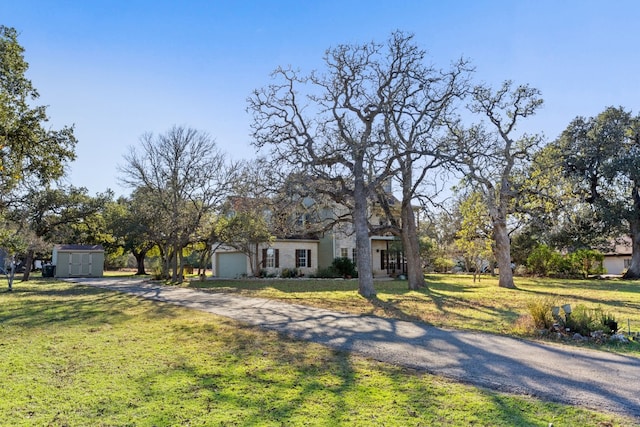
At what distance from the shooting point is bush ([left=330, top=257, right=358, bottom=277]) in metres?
31.4

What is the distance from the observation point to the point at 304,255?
32.9 meters

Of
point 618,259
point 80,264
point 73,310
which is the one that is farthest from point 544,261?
point 80,264

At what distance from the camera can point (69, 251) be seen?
35.7 metres

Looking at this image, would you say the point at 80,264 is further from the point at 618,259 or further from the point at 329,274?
the point at 618,259

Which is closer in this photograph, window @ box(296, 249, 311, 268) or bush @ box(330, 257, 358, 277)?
bush @ box(330, 257, 358, 277)

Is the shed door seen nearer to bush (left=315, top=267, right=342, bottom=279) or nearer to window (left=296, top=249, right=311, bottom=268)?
window (left=296, top=249, right=311, bottom=268)

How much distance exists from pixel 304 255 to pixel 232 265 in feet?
18.7

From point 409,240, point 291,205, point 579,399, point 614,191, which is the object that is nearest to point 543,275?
point 614,191

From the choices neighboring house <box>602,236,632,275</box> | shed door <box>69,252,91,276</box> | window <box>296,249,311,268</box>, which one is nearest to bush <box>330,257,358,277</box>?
window <box>296,249,311,268</box>

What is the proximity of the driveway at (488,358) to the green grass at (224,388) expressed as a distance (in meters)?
0.44

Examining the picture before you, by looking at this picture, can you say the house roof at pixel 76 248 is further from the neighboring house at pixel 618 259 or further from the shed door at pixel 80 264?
the neighboring house at pixel 618 259

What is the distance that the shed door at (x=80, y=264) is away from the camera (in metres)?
35.8

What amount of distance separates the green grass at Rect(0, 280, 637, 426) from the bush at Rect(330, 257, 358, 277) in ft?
74.7

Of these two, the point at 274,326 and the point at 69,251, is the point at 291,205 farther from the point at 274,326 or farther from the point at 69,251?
the point at 69,251
